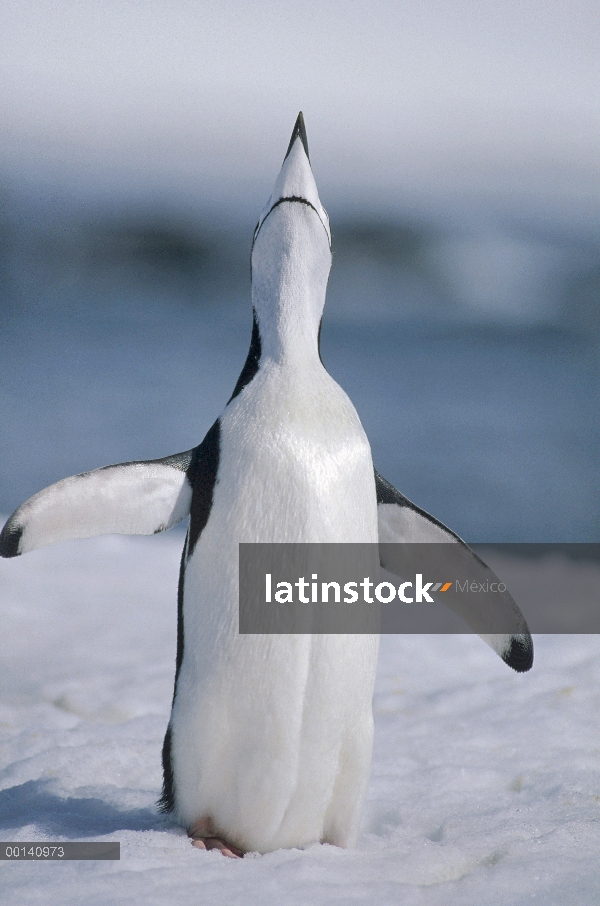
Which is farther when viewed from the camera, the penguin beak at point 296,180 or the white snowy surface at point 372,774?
the penguin beak at point 296,180

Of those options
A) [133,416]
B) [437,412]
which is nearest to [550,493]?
[437,412]

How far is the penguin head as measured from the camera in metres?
1.25

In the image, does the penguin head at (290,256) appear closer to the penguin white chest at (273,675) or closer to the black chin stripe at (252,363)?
the black chin stripe at (252,363)

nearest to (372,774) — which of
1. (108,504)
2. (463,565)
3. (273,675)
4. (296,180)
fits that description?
(463,565)

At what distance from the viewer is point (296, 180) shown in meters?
1.26

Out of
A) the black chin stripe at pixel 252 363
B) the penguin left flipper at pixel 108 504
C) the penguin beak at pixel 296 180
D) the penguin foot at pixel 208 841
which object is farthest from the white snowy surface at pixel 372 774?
the penguin beak at pixel 296 180

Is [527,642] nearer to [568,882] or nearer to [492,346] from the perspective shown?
[568,882]

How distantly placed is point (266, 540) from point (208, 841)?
0.41m

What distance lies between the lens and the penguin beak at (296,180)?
1.26m

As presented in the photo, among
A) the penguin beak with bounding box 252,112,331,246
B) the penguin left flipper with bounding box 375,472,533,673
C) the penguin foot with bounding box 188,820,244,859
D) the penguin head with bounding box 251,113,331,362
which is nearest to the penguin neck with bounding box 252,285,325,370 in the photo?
the penguin head with bounding box 251,113,331,362

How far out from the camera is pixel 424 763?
1612 mm

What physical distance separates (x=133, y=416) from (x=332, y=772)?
5282mm

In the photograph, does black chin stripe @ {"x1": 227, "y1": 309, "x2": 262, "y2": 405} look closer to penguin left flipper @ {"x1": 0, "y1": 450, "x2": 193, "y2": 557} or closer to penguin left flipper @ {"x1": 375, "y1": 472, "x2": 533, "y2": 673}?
penguin left flipper @ {"x1": 0, "y1": 450, "x2": 193, "y2": 557}

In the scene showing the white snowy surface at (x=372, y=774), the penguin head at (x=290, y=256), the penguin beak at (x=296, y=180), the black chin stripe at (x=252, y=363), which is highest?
the penguin beak at (x=296, y=180)
